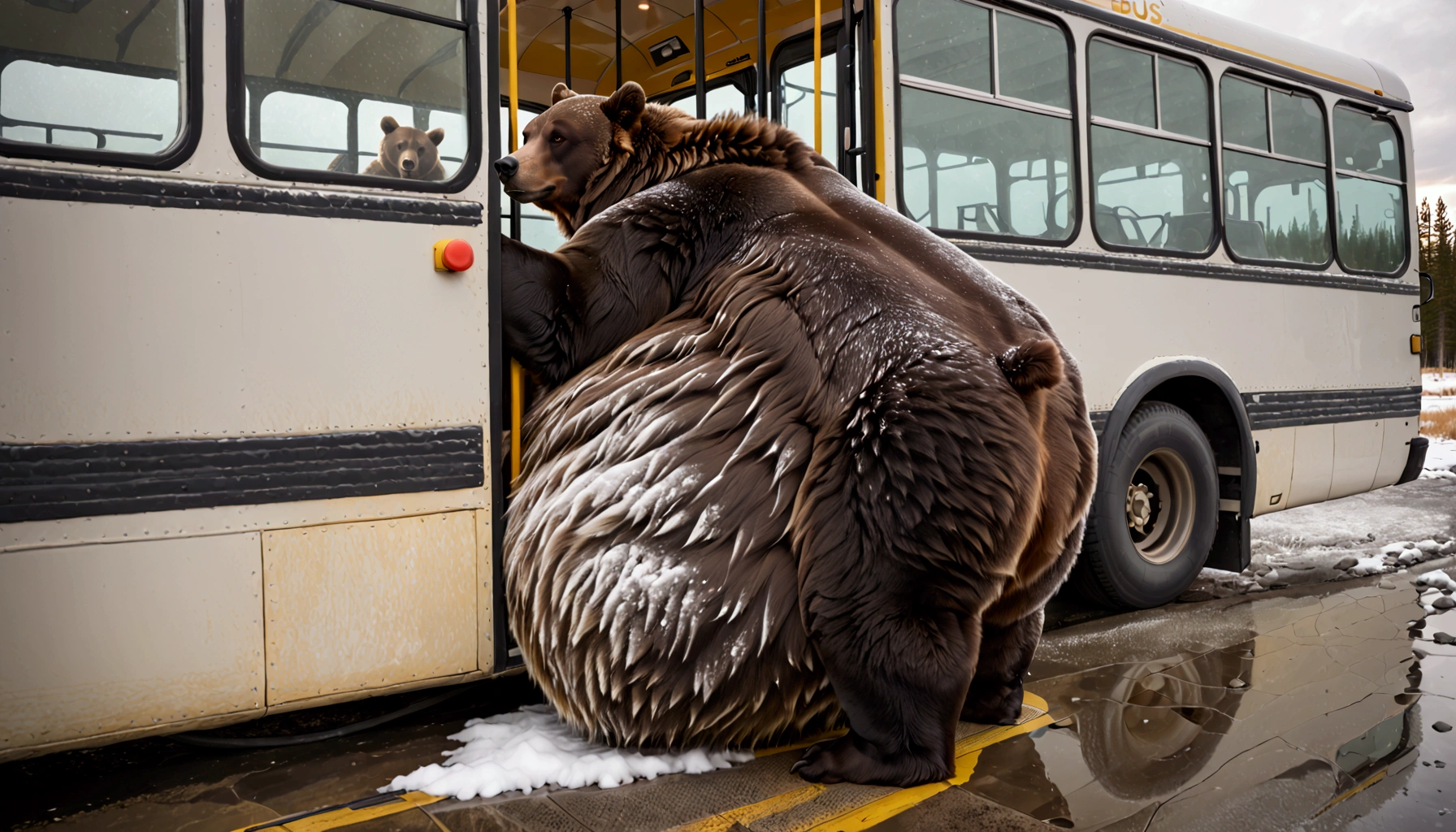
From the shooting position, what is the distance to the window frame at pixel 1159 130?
4.27 meters

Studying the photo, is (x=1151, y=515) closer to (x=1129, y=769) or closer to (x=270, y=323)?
(x=1129, y=769)

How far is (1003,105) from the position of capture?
157 inches

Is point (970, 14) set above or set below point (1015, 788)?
above

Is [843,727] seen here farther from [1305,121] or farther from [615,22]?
[1305,121]

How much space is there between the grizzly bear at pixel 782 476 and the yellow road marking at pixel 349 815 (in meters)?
0.42

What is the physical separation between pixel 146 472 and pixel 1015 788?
7.73ft

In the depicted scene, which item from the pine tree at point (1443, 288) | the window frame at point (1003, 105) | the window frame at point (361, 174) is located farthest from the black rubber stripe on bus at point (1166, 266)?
the pine tree at point (1443, 288)

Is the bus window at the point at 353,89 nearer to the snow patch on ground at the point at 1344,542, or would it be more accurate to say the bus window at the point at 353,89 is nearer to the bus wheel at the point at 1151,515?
the bus wheel at the point at 1151,515

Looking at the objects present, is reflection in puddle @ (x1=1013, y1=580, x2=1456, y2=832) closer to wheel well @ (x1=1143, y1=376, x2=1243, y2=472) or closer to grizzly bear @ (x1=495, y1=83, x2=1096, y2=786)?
grizzly bear @ (x1=495, y1=83, x2=1096, y2=786)

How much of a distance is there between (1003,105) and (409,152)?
258cm

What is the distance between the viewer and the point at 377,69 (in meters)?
2.58

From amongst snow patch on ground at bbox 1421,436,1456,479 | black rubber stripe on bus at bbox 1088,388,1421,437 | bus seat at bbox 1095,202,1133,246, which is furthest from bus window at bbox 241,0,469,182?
snow patch on ground at bbox 1421,436,1456,479

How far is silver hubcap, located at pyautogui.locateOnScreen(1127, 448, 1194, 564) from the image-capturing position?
4535 mm

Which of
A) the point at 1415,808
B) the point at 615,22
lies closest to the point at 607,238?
the point at 615,22
